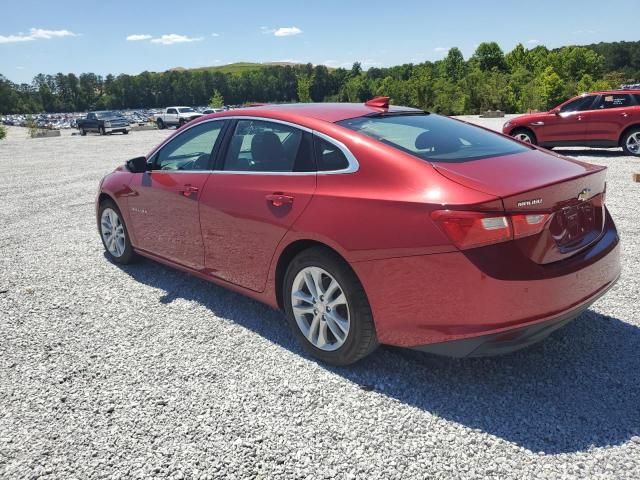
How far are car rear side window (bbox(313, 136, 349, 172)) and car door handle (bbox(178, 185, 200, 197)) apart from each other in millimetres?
1246

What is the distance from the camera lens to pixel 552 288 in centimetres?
264

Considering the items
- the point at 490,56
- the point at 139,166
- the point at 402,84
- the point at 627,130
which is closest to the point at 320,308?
the point at 139,166

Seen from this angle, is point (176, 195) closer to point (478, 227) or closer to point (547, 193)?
point (478, 227)

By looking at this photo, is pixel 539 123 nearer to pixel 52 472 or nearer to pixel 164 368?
pixel 164 368

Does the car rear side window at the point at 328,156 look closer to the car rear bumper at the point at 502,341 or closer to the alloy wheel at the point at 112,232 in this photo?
the car rear bumper at the point at 502,341

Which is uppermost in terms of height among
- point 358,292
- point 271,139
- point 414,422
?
point 271,139

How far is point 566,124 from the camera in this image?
43.2 ft

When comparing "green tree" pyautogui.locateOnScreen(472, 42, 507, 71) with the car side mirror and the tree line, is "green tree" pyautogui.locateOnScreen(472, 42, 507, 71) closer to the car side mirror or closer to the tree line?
the tree line

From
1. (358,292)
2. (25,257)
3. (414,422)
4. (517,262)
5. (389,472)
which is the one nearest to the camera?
(389,472)

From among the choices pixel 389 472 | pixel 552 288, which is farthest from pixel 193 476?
pixel 552 288

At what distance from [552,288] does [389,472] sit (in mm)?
1216

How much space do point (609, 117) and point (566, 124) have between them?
0.95 m

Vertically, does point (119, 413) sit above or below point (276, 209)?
below

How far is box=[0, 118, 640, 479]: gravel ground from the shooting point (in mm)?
2459
